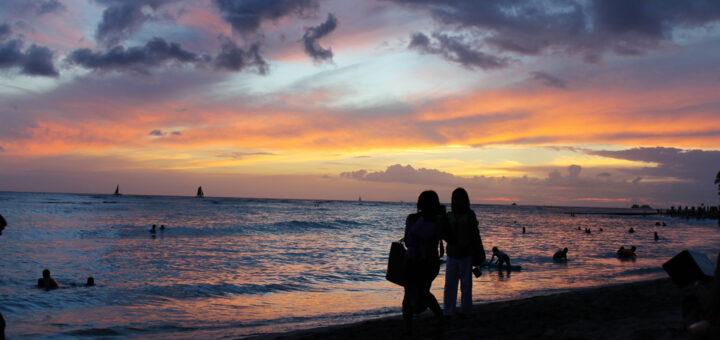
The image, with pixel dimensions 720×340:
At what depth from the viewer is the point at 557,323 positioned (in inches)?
282

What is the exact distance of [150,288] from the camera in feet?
44.7

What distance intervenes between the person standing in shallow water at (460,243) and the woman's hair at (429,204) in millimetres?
607

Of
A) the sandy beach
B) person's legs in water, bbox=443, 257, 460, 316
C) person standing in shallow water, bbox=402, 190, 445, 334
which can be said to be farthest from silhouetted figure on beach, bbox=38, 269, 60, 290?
person's legs in water, bbox=443, 257, 460, 316

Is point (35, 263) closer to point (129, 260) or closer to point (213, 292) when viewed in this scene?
point (129, 260)

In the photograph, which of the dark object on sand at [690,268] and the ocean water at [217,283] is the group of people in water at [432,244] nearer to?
the dark object on sand at [690,268]

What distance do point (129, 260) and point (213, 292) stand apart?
8.79 metres

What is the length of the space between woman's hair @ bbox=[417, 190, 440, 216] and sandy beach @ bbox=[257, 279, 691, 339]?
1.91 m

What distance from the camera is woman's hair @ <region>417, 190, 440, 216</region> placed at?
6.26m

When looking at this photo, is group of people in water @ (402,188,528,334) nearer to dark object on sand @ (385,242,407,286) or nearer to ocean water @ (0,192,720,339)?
dark object on sand @ (385,242,407,286)

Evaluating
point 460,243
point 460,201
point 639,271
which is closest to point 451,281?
point 460,243

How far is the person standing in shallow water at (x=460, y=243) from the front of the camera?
6984 mm

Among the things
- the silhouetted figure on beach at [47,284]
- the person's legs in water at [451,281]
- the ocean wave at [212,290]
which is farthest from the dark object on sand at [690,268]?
the silhouetted figure on beach at [47,284]

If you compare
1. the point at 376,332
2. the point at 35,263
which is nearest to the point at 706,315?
the point at 376,332

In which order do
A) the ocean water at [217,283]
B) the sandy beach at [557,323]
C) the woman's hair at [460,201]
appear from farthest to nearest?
1. the ocean water at [217,283]
2. the woman's hair at [460,201]
3. the sandy beach at [557,323]
